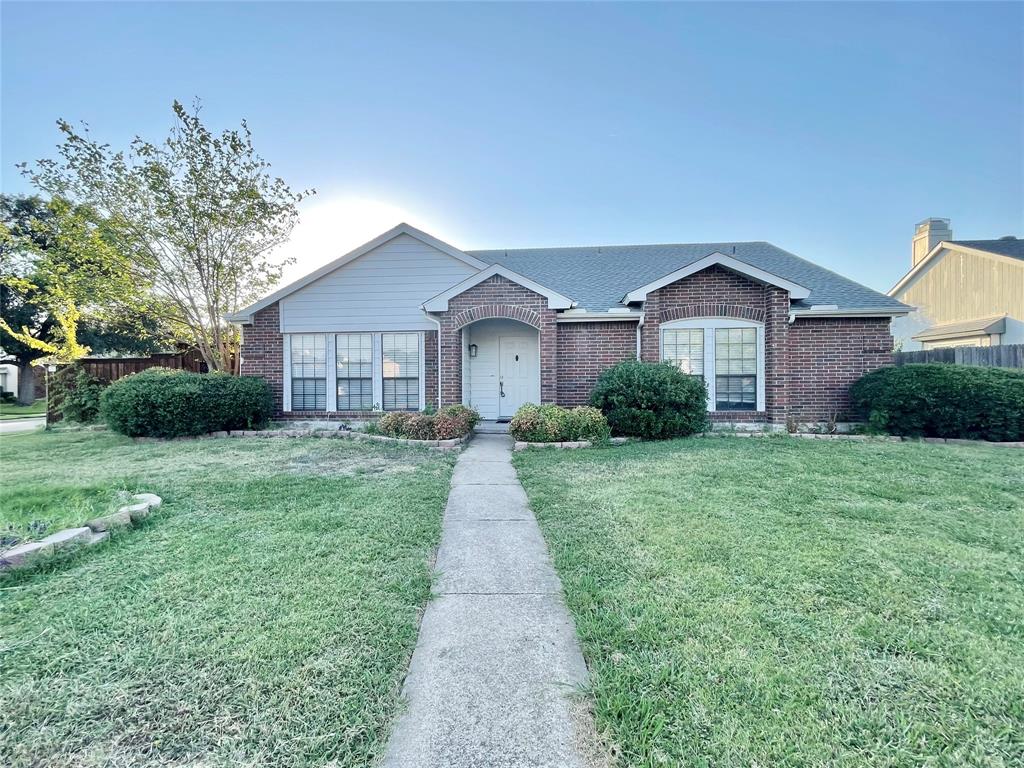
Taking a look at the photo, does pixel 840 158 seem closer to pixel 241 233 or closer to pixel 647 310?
pixel 647 310

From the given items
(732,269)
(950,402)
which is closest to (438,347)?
(732,269)

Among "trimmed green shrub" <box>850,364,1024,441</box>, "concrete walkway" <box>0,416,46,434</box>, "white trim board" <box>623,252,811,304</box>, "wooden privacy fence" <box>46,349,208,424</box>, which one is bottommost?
"concrete walkway" <box>0,416,46,434</box>

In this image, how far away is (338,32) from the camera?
9406mm

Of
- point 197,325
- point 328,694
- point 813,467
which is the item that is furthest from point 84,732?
point 197,325

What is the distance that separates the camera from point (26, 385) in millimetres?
27609

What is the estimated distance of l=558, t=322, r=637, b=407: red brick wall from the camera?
10359 mm

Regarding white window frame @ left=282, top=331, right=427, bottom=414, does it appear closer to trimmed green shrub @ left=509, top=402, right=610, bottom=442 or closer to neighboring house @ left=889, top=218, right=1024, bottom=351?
trimmed green shrub @ left=509, top=402, right=610, bottom=442

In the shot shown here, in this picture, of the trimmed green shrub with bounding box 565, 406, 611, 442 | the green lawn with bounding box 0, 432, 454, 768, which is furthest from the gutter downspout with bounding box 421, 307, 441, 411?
the green lawn with bounding box 0, 432, 454, 768

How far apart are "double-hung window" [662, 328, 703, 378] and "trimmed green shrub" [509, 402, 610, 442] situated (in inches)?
115

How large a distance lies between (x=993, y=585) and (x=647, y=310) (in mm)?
7736

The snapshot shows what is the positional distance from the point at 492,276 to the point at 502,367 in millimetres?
2838

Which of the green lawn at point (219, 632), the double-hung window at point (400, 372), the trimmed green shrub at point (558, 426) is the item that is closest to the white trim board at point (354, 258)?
the double-hung window at point (400, 372)

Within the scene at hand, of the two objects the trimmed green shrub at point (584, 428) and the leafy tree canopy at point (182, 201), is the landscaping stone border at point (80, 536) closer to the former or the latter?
the trimmed green shrub at point (584, 428)

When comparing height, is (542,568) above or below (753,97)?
below
